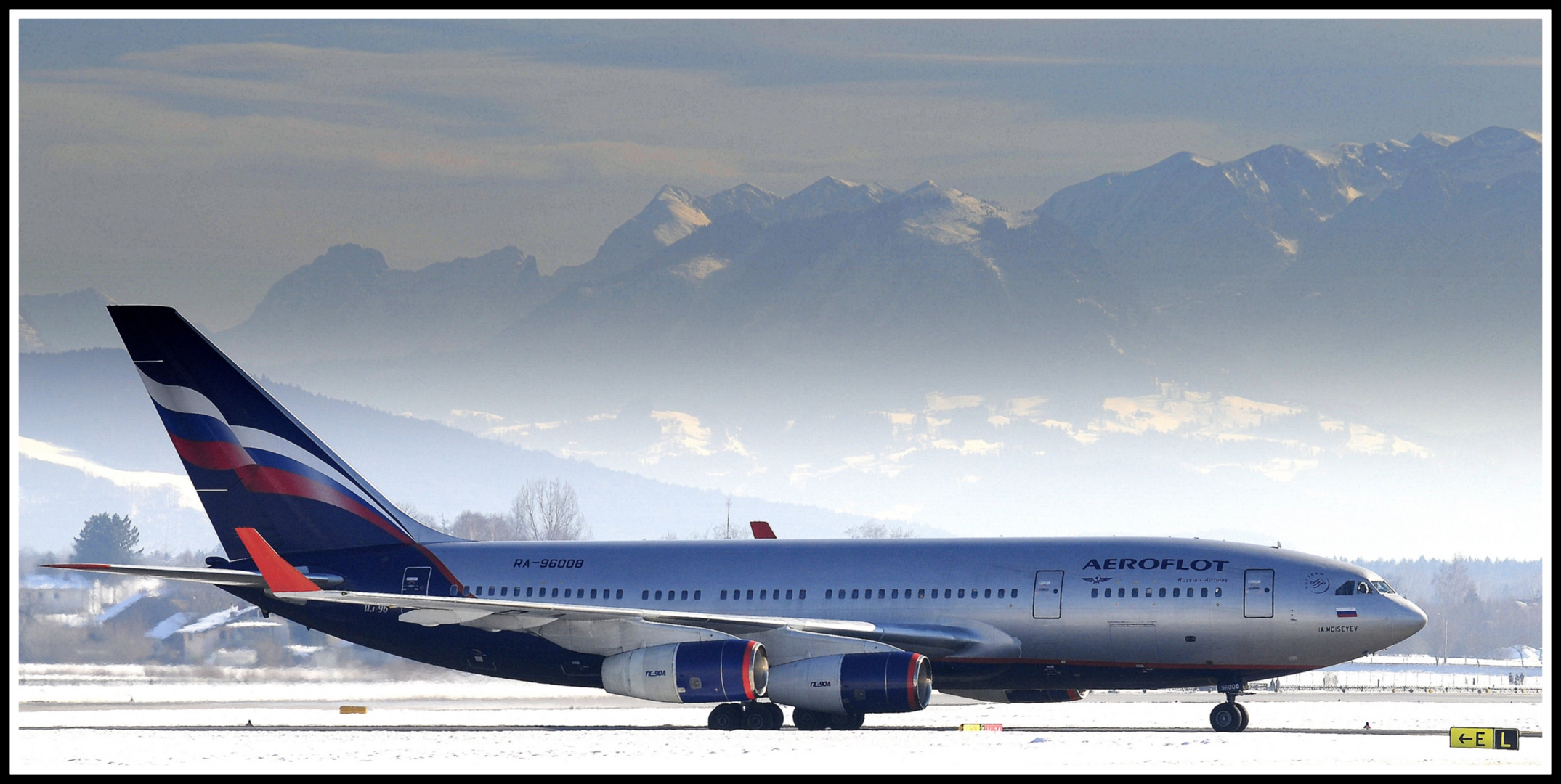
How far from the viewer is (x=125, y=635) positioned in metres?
88.4

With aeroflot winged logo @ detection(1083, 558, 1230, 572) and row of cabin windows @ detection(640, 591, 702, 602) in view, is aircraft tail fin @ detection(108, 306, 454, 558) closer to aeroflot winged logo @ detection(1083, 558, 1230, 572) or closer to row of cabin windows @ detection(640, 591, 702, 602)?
row of cabin windows @ detection(640, 591, 702, 602)

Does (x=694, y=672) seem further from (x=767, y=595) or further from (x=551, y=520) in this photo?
(x=551, y=520)

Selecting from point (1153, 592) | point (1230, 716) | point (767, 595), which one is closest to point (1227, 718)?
point (1230, 716)

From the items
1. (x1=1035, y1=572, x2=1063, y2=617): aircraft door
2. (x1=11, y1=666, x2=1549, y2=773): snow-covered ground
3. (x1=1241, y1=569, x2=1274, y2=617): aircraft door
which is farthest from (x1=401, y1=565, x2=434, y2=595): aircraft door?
(x1=1241, y1=569, x2=1274, y2=617): aircraft door

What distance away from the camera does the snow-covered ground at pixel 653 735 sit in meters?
33.0

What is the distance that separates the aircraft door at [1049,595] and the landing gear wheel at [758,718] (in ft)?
22.1

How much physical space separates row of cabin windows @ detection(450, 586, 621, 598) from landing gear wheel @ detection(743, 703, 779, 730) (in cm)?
545

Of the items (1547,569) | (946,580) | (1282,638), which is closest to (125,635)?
(946,580)

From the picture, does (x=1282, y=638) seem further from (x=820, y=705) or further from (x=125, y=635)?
(x=125, y=635)

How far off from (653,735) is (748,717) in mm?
2433

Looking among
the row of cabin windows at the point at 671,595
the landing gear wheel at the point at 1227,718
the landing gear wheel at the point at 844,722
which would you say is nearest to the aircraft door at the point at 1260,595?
the landing gear wheel at the point at 1227,718

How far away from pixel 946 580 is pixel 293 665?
4105cm

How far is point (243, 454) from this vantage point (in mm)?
46000

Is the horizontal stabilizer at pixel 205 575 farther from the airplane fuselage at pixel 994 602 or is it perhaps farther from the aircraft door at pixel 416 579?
the aircraft door at pixel 416 579
